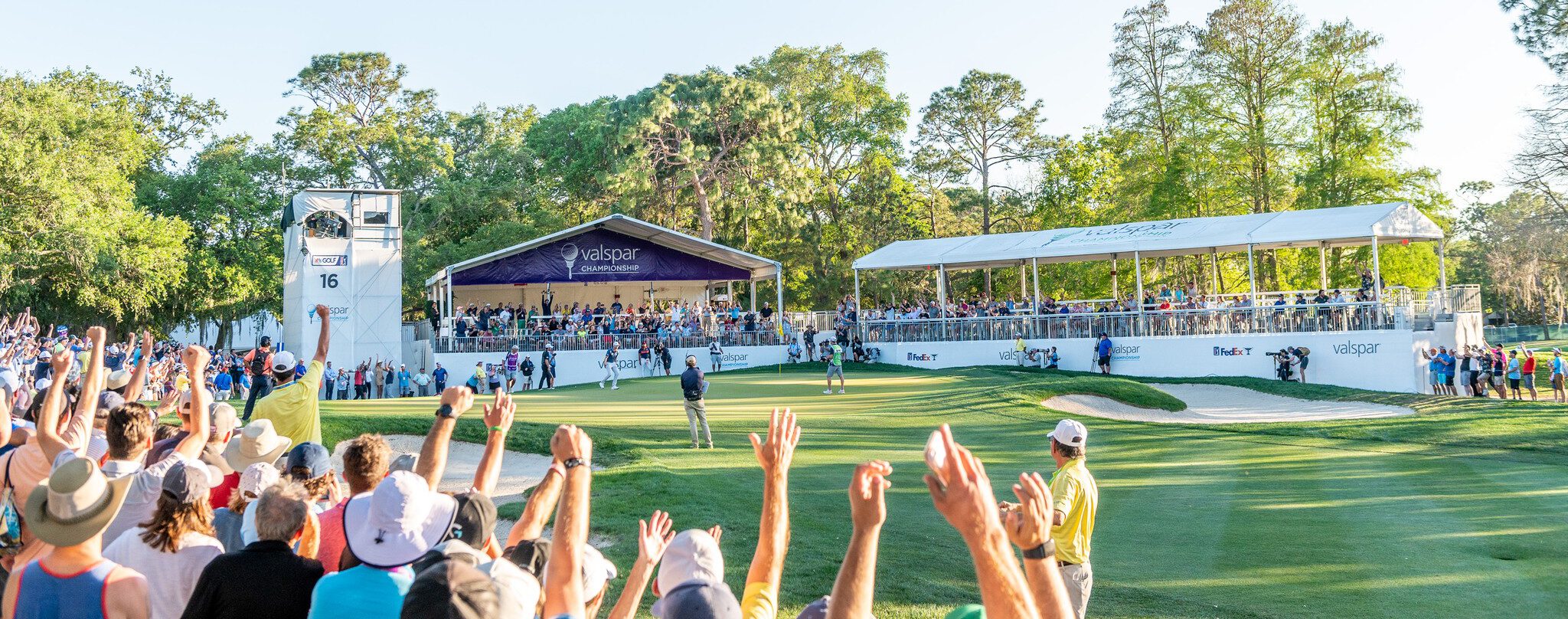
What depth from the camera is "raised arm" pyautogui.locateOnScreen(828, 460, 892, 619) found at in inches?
114

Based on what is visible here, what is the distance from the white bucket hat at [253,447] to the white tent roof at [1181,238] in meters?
31.2

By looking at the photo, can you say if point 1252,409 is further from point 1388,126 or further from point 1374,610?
point 1388,126

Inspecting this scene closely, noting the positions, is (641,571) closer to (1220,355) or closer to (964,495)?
(964,495)

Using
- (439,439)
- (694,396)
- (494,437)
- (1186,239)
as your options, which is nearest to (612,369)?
(694,396)

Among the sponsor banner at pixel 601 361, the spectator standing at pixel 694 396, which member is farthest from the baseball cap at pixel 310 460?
the sponsor banner at pixel 601 361

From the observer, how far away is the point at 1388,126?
4338 centimetres

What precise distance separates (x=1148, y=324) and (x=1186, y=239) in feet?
10.8

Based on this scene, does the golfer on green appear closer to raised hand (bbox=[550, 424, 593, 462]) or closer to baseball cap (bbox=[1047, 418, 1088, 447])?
baseball cap (bbox=[1047, 418, 1088, 447])

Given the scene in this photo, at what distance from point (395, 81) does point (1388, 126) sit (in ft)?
161

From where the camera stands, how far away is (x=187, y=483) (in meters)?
4.25

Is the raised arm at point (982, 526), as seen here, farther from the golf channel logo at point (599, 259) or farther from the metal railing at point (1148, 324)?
the golf channel logo at point (599, 259)

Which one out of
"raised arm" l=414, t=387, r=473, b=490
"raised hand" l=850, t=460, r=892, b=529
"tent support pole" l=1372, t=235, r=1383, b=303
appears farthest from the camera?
"tent support pole" l=1372, t=235, r=1383, b=303

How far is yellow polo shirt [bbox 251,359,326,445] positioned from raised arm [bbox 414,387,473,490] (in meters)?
2.84

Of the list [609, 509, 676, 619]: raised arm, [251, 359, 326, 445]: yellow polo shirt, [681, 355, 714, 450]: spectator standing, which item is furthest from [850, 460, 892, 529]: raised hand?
[681, 355, 714, 450]: spectator standing
